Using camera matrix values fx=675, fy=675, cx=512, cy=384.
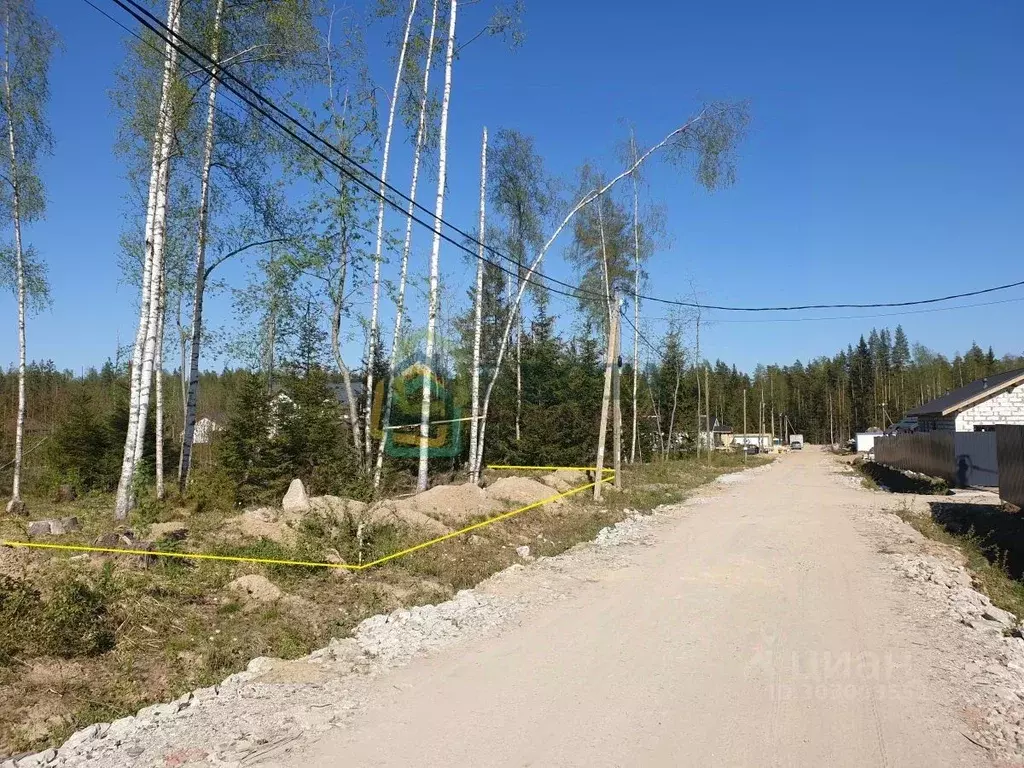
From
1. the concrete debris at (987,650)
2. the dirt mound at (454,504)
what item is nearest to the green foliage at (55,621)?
the concrete debris at (987,650)

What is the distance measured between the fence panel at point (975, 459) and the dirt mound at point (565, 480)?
12.0 meters

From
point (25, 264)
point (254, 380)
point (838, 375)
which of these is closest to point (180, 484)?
point (254, 380)

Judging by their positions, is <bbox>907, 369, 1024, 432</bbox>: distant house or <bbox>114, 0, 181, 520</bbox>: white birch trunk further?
<bbox>907, 369, 1024, 432</bbox>: distant house

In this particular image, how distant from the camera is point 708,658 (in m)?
5.69

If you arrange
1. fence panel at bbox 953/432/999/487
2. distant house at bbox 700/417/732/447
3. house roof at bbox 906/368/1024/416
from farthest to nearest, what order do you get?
distant house at bbox 700/417/732/447, house roof at bbox 906/368/1024/416, fence panel at bbox 953/432/999/487

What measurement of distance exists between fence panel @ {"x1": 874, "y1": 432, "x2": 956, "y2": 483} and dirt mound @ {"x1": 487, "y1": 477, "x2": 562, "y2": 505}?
48.2ft

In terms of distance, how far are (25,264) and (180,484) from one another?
24.1ft

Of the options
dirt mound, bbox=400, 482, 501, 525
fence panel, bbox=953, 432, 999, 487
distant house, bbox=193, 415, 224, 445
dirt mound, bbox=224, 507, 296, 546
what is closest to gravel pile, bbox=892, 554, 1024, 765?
dirt mound, bbox=400, 482, 501, 525

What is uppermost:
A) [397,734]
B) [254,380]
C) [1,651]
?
[254,380]

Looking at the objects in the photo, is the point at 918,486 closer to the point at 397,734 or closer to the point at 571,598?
the point at 571,598

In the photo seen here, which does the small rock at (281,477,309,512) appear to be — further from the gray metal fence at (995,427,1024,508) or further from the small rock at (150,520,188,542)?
Result: the gray metal fence at (995,427,1024,508)

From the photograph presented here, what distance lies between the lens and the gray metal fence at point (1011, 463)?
12.8 metres

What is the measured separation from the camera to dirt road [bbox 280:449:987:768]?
399cm

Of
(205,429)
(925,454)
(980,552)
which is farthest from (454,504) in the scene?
(205,429)
